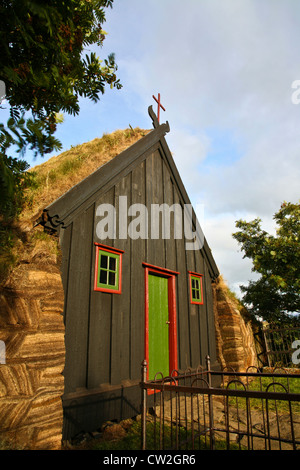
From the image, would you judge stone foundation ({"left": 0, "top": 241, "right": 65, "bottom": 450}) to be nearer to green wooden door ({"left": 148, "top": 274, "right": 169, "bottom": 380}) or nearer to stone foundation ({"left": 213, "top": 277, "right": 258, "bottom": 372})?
green wooden door ({"left": 148, "top": 274, "right": 169, "bottom": 380})

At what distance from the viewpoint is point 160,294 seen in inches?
287

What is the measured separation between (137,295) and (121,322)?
30.2 inches

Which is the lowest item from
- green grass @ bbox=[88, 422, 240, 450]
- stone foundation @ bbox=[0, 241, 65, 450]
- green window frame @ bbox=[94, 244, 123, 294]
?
green grass @ bbox=[88, 422, 240, 450]

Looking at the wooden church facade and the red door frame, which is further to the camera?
the red door frame

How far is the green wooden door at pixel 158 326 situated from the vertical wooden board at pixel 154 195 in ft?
1.62

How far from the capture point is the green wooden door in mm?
6645

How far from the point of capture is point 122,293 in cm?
602

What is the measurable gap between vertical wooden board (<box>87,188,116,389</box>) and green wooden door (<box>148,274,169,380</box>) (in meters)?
1.41

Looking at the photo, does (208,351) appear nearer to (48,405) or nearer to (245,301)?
(245,301)

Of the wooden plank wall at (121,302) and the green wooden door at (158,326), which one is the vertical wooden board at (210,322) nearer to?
the wooden plank wall at (121,302)

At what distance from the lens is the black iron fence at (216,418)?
9.49 feet

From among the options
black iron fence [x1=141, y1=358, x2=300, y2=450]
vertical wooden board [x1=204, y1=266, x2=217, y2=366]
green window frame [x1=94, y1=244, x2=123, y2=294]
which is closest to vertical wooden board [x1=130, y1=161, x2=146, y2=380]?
green window frame [x1=94, y1=244, x2=123, y2=294]
